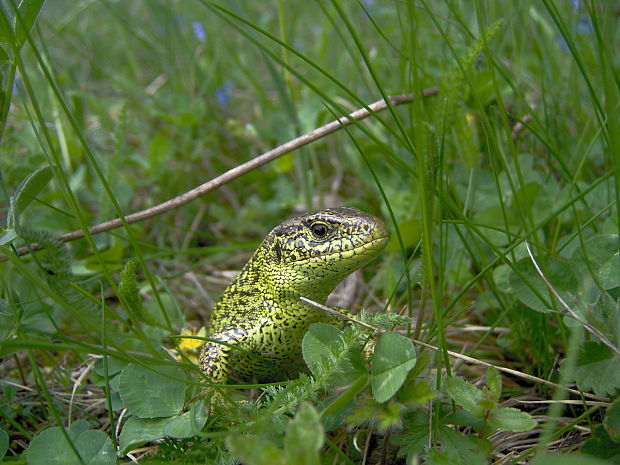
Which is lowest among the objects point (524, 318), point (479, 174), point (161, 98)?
point (524, 318)

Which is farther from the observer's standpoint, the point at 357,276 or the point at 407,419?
the point at 357,276

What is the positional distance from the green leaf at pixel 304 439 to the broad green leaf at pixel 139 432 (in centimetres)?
82

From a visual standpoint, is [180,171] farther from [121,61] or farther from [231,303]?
[121,61]

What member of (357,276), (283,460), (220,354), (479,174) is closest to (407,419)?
(283,460)

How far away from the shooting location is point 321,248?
259 cm

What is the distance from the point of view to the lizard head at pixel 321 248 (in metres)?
2.51

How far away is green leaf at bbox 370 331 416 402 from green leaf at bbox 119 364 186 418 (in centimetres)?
78

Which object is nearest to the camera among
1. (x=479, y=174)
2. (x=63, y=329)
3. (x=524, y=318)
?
(x=524, y=318)

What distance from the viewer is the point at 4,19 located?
1.96 metres

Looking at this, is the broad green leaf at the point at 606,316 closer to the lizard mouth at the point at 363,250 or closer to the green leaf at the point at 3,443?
the lizard mouth at the point at 363,250

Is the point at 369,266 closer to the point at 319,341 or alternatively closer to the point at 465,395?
the point at 319,341

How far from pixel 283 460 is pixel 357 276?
248 centimetres

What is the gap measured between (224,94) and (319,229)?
354cm

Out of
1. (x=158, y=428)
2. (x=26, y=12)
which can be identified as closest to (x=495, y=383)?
(x=158, y=428)
